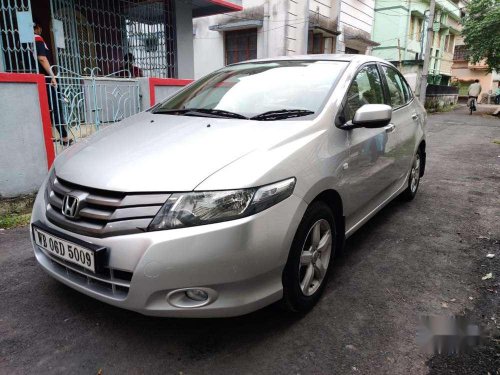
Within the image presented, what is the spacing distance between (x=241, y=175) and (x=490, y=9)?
76.4 ft

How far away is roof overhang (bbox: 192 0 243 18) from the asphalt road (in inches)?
238

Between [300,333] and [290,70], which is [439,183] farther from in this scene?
[300,333]

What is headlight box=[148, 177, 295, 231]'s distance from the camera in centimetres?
184

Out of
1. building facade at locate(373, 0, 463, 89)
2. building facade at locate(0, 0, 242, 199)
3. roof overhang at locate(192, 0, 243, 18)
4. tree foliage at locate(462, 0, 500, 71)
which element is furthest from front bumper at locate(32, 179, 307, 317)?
building facade at locate(373, 0, 463, 89)

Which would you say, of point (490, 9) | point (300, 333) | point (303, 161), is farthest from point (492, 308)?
point (490, 9)

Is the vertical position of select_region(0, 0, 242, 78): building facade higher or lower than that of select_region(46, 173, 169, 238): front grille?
higher

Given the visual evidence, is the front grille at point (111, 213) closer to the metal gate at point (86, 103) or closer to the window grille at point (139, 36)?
the metal gate at point (86, 103)

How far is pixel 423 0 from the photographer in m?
23.8

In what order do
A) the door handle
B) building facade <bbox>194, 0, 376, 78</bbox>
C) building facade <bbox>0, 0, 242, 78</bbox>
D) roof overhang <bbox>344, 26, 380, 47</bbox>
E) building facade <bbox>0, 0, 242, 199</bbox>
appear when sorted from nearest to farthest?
1. the door handle
2. building facade <bbox>0, 0, 242, 199</bbox>
3. building facade <bbox>0, 0, 242, 78</bbox>
4. building facade <bbox>194, 0, 376, 78</bbox>
5. roof overhang <bbox>344, 26, 380, 47</bbox>

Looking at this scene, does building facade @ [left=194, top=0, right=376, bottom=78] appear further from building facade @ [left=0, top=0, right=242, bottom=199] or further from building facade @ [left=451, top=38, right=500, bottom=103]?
building facade @ [left=451, top=38, right=500, bottom=103]

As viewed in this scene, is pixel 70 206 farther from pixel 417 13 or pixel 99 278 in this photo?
pixel 417 13

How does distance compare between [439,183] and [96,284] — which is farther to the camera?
[439,183]

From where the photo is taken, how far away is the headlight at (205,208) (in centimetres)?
184

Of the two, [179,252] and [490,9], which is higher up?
[490,9]
